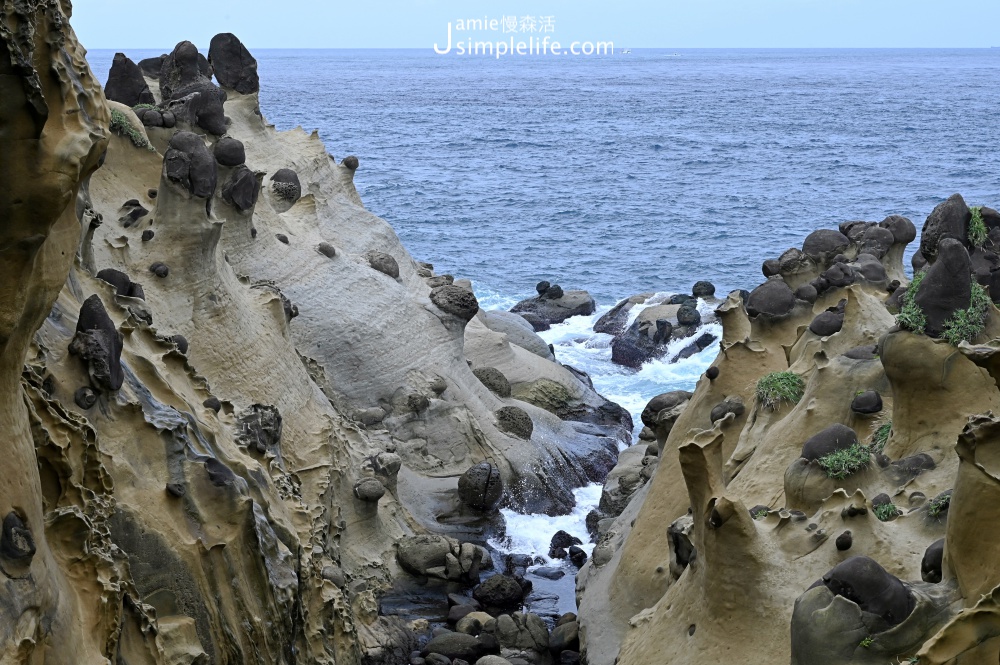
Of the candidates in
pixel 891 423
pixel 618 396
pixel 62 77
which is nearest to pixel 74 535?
pixel 62 77

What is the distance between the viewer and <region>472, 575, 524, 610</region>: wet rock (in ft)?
57.1

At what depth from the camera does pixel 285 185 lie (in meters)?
23.2

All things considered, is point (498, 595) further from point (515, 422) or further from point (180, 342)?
point (180, 342)

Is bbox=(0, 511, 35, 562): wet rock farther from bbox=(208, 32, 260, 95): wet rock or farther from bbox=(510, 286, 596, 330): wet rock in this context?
bbox=(510, 286, 596, 330): wet rock

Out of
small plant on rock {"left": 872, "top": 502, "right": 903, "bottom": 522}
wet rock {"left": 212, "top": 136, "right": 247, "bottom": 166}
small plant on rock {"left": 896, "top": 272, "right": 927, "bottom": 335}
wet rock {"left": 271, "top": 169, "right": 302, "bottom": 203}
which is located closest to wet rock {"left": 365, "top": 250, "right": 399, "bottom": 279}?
wet rock {"left": 271, "top": 169, "right": 302, "bottom": 203}

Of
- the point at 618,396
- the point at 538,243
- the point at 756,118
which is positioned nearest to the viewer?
the point at 618,396

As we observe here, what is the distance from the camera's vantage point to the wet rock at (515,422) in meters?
21.8

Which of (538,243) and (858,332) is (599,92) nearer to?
(538,243)

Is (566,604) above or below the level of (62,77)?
below

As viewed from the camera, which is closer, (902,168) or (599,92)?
(902,168)

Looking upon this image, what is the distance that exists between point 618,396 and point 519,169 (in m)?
39.9

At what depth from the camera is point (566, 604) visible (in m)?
17.6

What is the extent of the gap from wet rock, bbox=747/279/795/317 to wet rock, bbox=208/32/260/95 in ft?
38.0

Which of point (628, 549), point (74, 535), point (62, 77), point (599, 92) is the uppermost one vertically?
point (62, 77)
